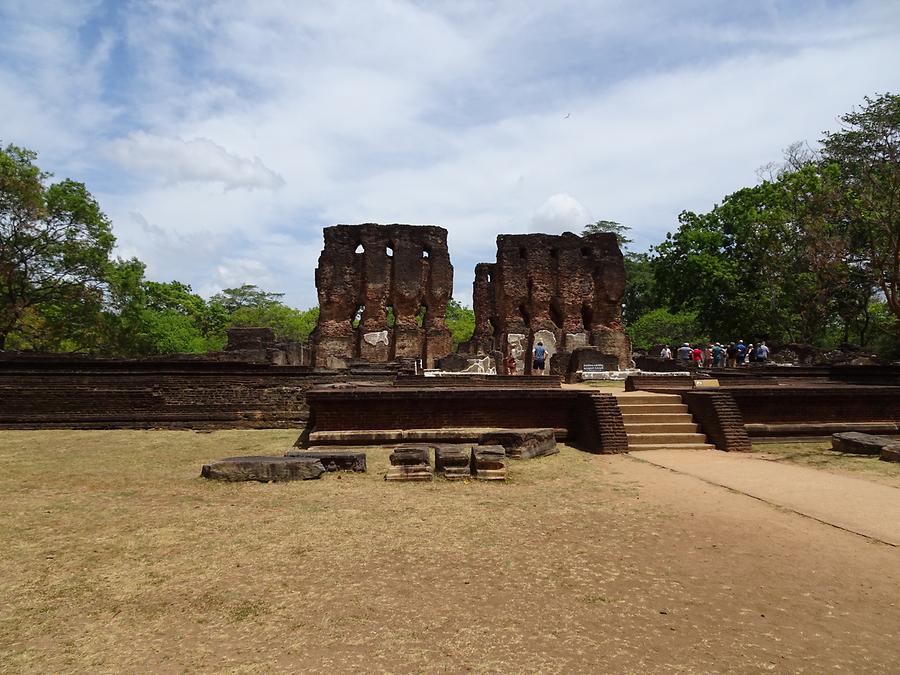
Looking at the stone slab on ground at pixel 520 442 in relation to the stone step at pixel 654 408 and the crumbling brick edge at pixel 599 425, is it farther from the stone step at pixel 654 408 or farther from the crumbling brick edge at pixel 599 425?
the stone step at pixel 654 408

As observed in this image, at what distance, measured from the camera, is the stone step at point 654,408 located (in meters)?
8.97

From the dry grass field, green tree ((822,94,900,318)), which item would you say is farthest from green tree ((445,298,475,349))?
the dry grass field

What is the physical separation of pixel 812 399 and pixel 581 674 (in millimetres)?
8398

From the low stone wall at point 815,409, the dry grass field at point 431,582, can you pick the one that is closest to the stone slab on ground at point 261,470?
the dry grass field at point 431,582

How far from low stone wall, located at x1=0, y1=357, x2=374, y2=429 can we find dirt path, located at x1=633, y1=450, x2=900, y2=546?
6.81 m

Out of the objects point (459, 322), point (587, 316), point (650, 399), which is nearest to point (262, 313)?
point (459, 322)

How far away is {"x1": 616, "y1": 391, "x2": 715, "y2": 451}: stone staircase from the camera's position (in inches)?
323

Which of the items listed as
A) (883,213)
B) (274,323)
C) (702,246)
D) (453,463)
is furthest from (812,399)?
(274,323)

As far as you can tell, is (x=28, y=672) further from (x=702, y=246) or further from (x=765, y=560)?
(x=702, y=246)

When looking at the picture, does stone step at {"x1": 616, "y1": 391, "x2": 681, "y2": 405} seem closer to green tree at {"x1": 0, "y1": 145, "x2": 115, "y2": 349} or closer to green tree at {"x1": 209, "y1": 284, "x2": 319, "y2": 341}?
green tree at {"x1": 0, "y1": 145, "x2": 115, "y2": 349}

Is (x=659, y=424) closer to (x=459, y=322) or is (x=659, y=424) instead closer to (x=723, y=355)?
(x=723, y=355)

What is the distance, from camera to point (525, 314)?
28672mm

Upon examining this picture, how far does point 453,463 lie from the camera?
613 centimetres

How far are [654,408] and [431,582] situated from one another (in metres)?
6.73
